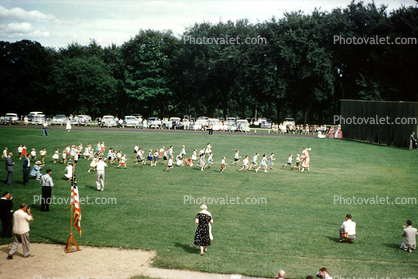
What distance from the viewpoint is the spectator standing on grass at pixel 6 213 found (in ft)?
46.4

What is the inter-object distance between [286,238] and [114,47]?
292ft

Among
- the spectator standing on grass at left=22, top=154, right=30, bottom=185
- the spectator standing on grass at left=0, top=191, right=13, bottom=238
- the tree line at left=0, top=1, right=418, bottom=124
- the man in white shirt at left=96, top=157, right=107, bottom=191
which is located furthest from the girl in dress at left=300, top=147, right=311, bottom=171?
the tree line at left=0, top=1, right=418, bottom=124

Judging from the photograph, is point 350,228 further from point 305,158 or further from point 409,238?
point 305,158

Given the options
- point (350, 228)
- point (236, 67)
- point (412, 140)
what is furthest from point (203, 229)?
point (236, 67)

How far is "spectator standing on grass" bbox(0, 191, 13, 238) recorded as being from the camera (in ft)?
46.4

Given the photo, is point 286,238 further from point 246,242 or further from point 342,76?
point 342,76

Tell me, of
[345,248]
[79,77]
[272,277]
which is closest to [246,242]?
[272,277]

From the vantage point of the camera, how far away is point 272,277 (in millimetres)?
11398

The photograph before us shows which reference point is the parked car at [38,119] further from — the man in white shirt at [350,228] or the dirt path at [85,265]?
the man in white shirt at [350,228]

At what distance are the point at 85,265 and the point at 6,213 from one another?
4.88 meters

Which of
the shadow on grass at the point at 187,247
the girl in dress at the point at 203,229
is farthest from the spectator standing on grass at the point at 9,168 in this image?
the girl in dress at the point at 203,229

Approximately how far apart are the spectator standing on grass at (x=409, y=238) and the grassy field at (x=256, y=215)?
13.4 inches

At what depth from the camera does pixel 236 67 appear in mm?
65562

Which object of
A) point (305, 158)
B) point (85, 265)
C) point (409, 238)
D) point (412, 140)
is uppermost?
point (412, 140)
